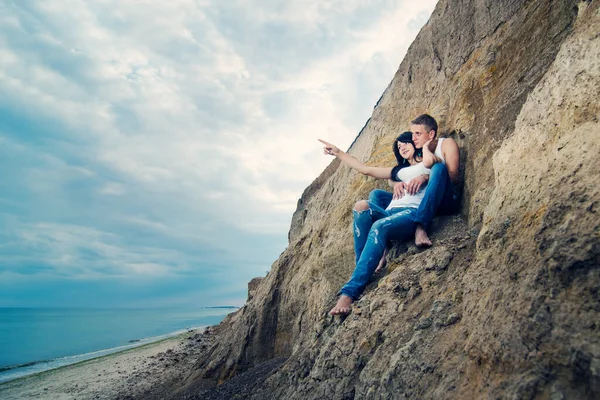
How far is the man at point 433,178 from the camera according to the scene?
4.58 meters

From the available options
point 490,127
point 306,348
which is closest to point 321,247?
point 306,348

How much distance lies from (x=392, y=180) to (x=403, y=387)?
348 cm

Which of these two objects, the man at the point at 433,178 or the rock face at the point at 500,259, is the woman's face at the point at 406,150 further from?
the rock face at the point at 500,259

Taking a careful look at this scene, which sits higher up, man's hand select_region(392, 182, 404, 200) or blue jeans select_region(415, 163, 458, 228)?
man's hand select_region(392, 182, 404, 200)

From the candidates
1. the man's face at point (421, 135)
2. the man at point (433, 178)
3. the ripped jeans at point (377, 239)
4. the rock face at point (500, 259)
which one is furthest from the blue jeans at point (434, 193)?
the man's face at point (421, 135)

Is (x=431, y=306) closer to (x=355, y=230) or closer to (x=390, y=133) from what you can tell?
(x=355, y=230)

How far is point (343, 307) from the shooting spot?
4348 mm

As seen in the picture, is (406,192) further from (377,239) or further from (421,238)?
(377,239)

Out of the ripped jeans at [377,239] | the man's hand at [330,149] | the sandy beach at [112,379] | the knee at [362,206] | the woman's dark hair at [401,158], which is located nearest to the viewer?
the ripped jeans at [377,239]

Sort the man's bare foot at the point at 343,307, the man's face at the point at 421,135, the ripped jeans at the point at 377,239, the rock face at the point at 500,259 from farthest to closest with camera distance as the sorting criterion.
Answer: the man's face at the point at 421,135 < the ripped jeans at the point at 377,239 < the man's bare foot at the point at 343,307 < the rock face at the point at 500,259

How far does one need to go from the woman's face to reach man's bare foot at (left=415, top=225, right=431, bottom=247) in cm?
144

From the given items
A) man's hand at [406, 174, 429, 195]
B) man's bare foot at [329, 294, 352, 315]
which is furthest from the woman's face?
man's bare foot at [329, 294, 352, 315]

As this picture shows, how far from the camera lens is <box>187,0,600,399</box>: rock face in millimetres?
2035

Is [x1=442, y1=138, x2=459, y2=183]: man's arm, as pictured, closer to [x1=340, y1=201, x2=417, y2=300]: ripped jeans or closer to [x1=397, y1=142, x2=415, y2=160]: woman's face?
[x1=397, y1=142, x2=415, y2=160]: woman's face
